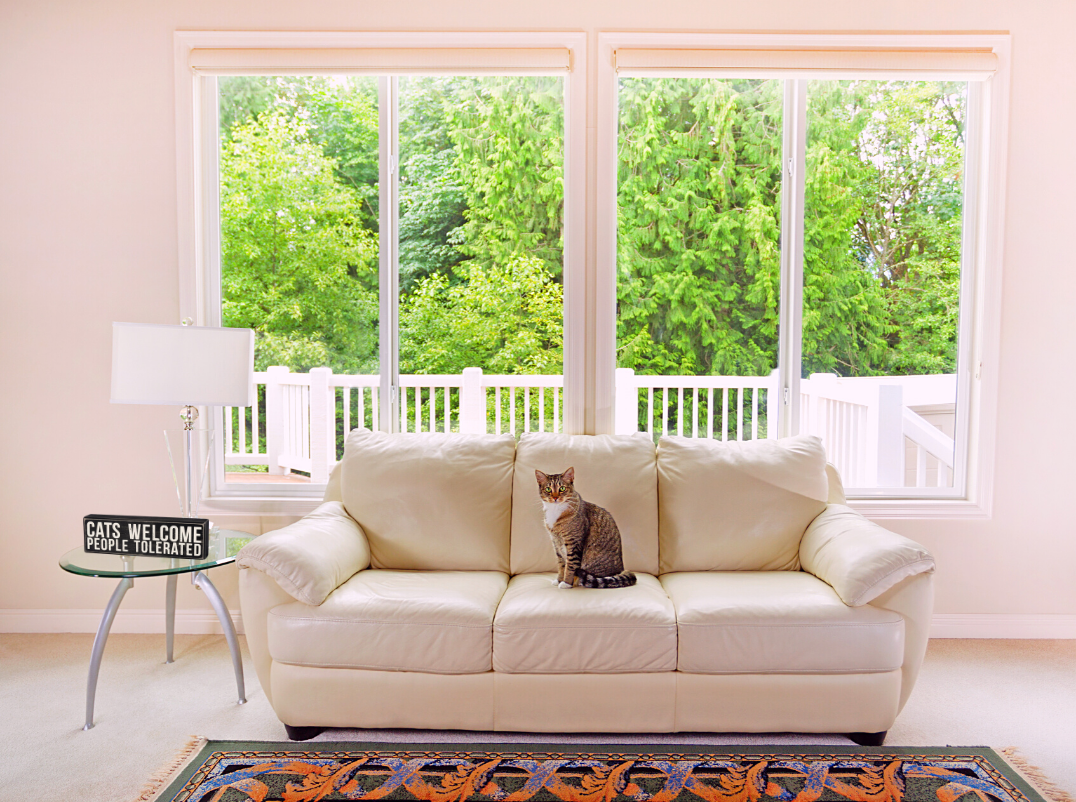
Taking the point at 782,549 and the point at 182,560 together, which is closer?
the point at 182,560

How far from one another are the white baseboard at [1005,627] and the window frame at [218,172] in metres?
1.75

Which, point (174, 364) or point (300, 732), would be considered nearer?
point (300, 732)

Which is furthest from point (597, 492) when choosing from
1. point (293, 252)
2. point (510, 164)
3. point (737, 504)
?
point (293, 252)

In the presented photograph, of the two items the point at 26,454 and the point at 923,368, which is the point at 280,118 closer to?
the point at 26,454

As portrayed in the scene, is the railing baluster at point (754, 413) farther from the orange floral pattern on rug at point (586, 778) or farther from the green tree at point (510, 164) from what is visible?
the orange floral pattern on rug at point (586, 778)

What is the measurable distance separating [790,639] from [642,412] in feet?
4.22

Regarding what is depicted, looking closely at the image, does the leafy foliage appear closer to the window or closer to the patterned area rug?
the window

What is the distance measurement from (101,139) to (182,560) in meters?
1.82

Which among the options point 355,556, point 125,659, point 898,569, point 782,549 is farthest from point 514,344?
point 125,659

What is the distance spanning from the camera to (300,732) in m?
2.28

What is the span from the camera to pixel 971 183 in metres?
3.17

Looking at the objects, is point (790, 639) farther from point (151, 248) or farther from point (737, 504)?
point (151, 248)

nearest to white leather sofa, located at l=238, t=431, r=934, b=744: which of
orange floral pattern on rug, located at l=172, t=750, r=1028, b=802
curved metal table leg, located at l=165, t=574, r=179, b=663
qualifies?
orange floral pattern on rug, located at l=172, t=750, r=1028, b=802

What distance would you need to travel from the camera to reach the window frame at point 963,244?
3021 mm
